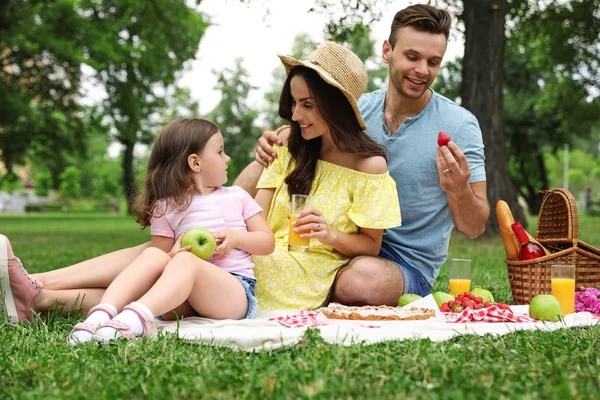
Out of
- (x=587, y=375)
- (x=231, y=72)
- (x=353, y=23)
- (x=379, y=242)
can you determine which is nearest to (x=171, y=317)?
(x=379, y=242)

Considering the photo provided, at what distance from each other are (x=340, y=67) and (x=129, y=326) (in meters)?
2.05

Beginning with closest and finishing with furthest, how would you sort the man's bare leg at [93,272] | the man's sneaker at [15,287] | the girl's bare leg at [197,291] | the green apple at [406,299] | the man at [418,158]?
the girl's bare leg at [197,291]
the man's sneaker at [15,287]
the man's bare leg at [93,272]
the green apple at [406,299]
the man at [418,158]

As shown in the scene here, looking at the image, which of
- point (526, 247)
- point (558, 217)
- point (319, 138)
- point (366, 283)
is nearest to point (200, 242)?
point (366, 283)

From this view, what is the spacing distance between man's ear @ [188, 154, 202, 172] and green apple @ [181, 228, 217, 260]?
1.46 feet

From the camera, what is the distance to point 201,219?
3852 mm

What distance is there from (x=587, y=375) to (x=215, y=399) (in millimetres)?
1305

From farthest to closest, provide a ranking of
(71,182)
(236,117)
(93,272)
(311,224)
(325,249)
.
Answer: (71,182)
(236,117)
(325,249)
(93,272)
(311,224)

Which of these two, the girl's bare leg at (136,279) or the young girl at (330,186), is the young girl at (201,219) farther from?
the young girl at (330,186)

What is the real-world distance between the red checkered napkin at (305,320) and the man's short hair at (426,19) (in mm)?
1935

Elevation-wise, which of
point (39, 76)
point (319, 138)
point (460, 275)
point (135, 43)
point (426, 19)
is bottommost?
point (460, 275)

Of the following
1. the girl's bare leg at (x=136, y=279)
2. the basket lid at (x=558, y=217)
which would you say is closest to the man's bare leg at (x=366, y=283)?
the girl's bare leg at (x=136, y=279)

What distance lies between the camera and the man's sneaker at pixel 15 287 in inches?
136

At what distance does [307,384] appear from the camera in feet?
7.66

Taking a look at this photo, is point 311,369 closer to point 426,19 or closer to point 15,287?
point 15,287
